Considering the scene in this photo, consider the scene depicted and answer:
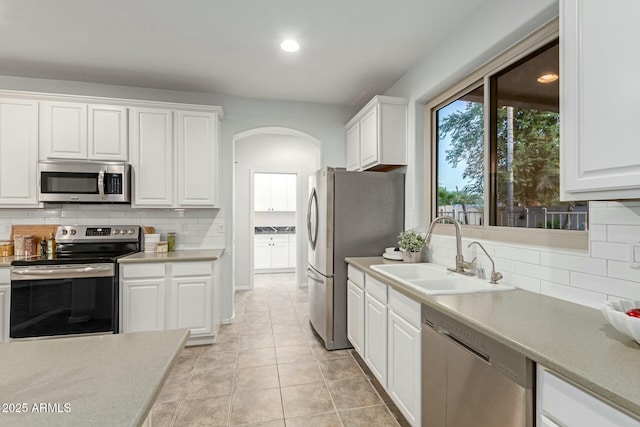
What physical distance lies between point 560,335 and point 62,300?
11.3 feet

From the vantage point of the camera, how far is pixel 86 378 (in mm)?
770

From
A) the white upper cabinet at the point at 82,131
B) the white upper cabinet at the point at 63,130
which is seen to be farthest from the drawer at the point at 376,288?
the white upper cabinet at the point at 63,130

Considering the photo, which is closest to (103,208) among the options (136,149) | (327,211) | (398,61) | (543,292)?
(136,149)

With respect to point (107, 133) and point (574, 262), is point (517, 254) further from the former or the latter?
point (107, 133)

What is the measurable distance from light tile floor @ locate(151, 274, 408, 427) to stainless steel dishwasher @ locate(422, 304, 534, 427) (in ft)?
2.06

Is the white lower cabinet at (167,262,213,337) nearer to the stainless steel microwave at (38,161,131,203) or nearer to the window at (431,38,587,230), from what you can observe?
the stainless steel microwave at (38,161,131,203)

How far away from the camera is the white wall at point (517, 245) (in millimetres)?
1324

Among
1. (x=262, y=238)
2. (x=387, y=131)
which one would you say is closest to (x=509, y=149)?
(x=387, y=131)

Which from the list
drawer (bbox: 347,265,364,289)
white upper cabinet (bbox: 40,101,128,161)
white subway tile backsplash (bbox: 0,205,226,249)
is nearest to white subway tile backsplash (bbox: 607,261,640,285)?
drawer (bbox: 347,265,364,289)

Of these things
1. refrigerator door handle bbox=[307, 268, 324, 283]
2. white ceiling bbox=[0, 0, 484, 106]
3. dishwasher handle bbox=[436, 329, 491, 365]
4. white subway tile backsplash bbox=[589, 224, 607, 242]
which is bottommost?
refrigerator door handle bbox=[307, 268, 324, 283]

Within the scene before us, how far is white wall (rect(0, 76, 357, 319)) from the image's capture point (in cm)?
329

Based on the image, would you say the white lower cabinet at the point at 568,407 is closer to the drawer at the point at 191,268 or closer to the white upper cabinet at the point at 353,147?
the drawer at the point at 191,268

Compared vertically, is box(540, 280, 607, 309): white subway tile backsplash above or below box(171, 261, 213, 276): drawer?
above

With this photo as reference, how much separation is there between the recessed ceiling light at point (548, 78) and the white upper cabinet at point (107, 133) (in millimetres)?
3438
